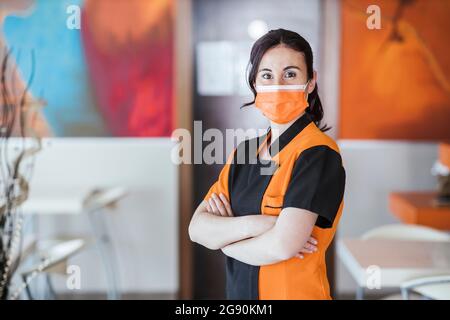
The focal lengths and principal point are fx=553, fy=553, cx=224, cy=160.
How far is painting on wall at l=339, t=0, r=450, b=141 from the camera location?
1.80m

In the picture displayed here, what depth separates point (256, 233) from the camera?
83 centimetres

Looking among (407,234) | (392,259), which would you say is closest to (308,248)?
(392,259)

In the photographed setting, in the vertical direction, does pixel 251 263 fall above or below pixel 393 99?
below

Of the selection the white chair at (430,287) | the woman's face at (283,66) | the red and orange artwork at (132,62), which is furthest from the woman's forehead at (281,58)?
the red and orange artwork at (132,62)

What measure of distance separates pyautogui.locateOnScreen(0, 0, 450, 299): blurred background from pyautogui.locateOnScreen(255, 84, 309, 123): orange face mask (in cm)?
38

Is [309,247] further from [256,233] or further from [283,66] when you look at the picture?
[283,66]

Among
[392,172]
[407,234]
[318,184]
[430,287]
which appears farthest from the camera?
[392,172]

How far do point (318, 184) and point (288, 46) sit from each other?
211 mm

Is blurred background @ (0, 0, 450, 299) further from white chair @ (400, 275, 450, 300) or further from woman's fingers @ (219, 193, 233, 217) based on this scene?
woman's fingers @ (219, 193, 233, 217)

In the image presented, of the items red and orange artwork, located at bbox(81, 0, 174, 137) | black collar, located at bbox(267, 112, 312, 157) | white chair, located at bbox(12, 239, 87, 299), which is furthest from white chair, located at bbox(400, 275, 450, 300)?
red and orange artwork, located at bbox(81, 0, 174, 137)
